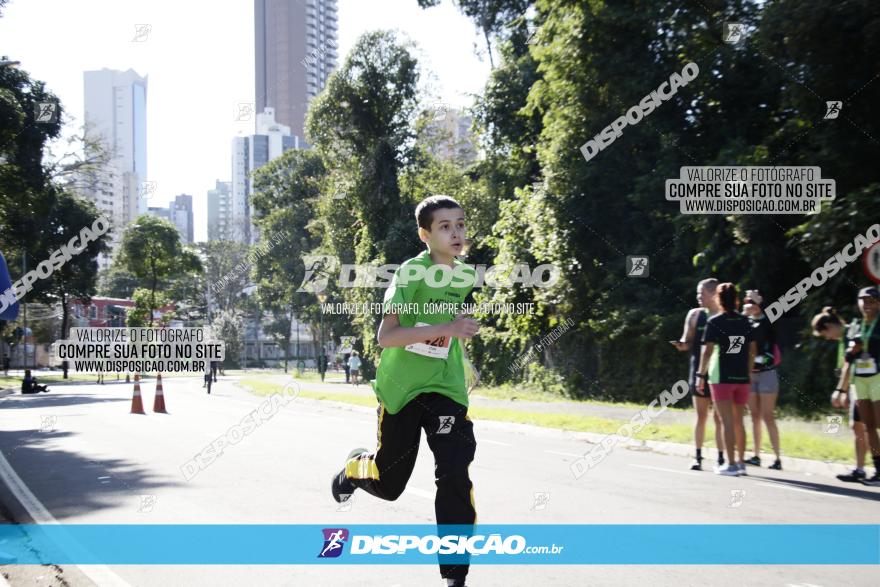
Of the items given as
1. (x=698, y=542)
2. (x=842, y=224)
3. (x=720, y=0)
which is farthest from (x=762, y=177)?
(x=698, y=542)

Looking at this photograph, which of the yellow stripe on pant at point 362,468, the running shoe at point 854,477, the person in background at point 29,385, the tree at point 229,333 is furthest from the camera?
the tree at point 229,333

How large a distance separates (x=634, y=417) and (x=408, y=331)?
38.0 ft

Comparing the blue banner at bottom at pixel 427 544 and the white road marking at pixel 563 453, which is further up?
the blue banner at bottom at pixel 427 544

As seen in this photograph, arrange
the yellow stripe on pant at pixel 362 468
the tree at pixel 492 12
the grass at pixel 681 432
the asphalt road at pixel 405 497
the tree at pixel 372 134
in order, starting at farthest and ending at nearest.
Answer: the tree at pixel 372 134 → the tree at pixel 492 12 → the grass at pixel 681 432 → the asphalt road at pixel 405 497 → the yellow stripe on pant at pixel 362 468

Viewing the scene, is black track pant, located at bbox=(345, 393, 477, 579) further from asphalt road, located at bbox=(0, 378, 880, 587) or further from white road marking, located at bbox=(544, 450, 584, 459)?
white road marking, located at bbox=(544, 450, 584, 459)

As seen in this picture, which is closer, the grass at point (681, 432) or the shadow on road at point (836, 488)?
the shadow on road at point (836, 488)

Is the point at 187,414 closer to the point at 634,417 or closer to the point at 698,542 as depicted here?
the point at 634,417

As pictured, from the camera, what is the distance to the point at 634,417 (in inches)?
575

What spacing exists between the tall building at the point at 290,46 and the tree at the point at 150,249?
55447 millimetres

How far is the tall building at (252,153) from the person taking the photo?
259 feet

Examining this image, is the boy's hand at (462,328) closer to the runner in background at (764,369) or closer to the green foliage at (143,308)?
the runner in background at (764,369)

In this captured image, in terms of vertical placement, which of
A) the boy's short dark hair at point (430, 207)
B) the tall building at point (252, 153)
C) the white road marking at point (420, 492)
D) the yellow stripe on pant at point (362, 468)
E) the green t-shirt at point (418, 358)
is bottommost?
the white road marking at point (420, 492)

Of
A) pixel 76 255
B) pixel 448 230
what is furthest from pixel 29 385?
pixel 448 230

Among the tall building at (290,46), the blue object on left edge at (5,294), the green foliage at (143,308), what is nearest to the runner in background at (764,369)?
the blue object on left edge at (5,294)
